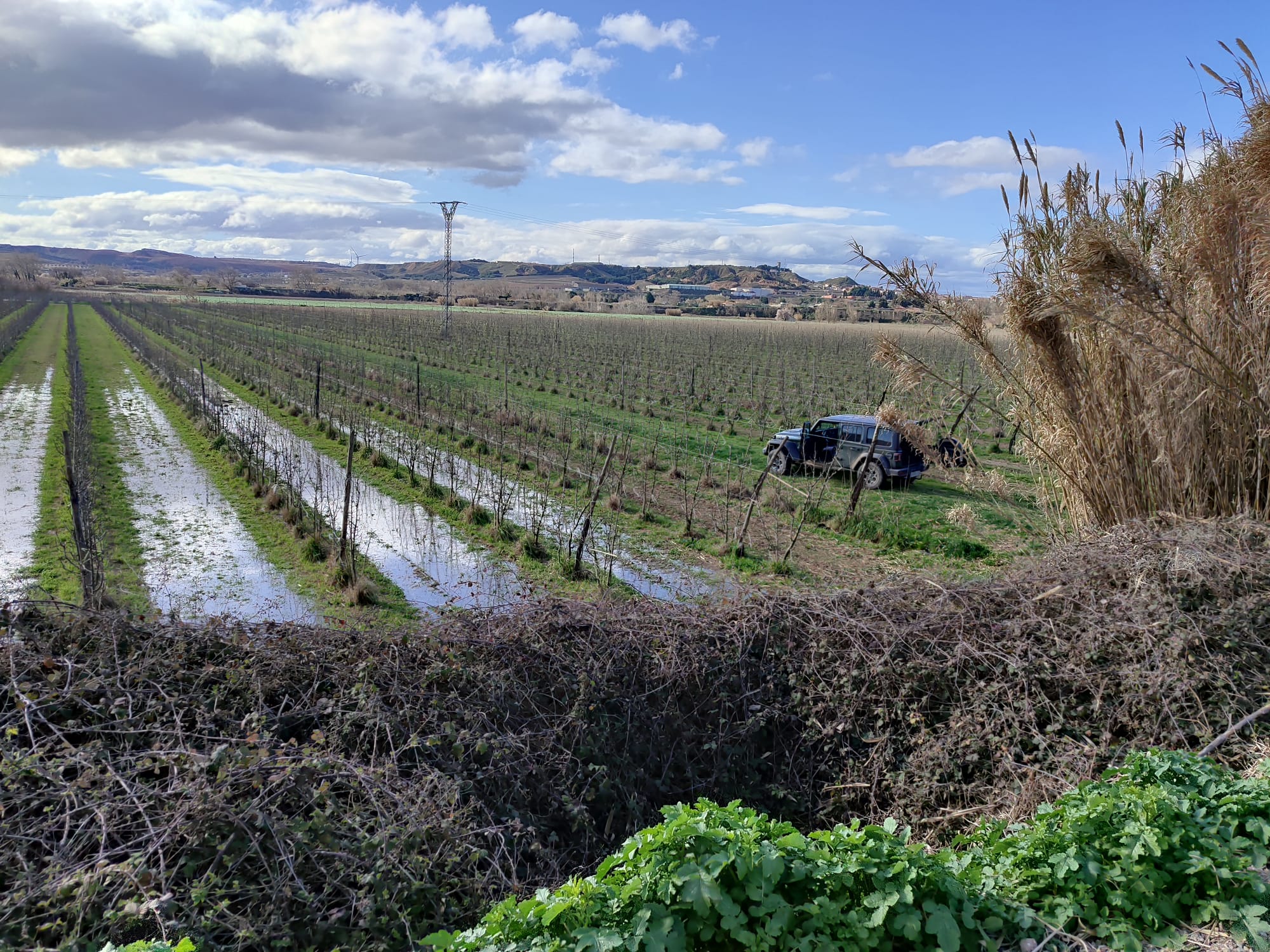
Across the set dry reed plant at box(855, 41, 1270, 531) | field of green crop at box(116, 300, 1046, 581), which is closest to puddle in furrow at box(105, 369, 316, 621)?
field of green crop at box(116, 300, 1046, 581)

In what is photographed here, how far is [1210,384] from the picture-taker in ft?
21.5

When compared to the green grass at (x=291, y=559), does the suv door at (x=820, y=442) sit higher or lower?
higher

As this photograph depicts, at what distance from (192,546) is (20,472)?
6966 mm

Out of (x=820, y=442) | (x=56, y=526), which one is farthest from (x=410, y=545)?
(x=820, y=442)

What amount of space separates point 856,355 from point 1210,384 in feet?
128

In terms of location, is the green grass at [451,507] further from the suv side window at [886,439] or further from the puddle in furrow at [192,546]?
the suv side window at [886,439]

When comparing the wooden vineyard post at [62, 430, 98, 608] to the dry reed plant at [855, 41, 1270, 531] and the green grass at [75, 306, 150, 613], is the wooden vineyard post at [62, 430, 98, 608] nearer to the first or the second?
the green grass at [75, 306, 150, 613]

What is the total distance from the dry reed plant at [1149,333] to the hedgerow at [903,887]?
4019 millimetres

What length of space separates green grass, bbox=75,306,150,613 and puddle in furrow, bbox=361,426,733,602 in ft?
16.9

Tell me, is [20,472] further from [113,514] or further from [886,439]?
[886,439]

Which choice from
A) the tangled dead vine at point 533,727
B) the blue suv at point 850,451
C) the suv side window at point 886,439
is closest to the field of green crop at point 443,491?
the blue suv at point 850,451

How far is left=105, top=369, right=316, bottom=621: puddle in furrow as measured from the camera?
959 cm

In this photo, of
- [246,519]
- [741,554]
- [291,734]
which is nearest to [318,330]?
[246,519]

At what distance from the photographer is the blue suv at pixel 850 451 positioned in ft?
50.6
